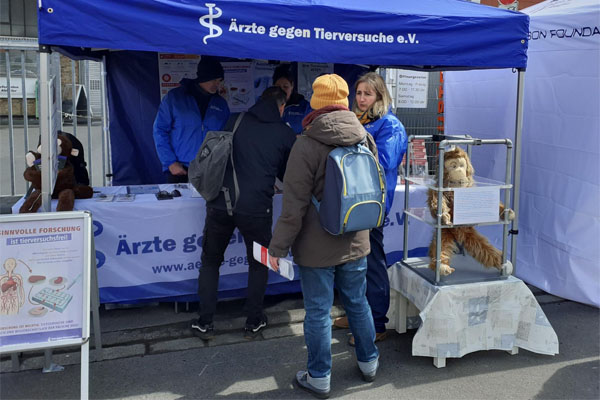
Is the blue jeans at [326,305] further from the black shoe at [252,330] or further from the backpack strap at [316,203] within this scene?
the black shoe at [252,330]

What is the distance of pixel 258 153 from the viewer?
11.4 feet

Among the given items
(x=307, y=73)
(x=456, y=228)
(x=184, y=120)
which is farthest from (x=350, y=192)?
(x=307, y=73)

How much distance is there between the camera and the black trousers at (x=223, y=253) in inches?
142

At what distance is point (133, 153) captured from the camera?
5.23 m

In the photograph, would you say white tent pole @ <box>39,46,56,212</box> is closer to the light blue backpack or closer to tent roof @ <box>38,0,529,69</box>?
tent roof @ <box>38,0,529,69</box>

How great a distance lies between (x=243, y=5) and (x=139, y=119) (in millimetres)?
2302

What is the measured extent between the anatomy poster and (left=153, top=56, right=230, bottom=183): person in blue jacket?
182 cm

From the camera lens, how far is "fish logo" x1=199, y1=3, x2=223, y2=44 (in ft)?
10.4

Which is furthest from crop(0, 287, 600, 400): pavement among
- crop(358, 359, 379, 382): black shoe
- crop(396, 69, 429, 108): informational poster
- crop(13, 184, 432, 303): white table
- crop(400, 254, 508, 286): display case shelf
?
crop(396, 69, 429, 108): informational poster

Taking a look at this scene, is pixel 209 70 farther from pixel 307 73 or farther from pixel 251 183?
pixel 307 73

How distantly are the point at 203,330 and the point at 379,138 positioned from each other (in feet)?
5.70

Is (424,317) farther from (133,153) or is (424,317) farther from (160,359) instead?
(133,153)

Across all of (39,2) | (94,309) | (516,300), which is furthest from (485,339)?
(39,2)

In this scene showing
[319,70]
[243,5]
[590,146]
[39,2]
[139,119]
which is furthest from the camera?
[319,70]
